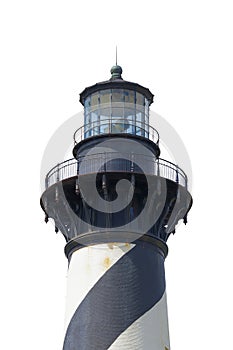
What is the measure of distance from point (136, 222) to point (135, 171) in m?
1.19

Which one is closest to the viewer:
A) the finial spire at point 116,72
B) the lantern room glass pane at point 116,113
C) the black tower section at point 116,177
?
the black tower section at point 116,177

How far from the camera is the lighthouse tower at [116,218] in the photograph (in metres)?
19.1

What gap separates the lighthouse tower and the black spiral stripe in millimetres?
22

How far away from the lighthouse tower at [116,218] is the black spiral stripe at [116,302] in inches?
0.9

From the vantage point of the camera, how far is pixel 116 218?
19703 millimetres

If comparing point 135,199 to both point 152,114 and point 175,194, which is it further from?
point 152,114

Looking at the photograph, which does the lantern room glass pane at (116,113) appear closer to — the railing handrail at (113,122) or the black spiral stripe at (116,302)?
the railing handrail at (113,122)

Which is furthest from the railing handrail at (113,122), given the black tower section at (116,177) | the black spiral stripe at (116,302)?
the black spiral stripe at (116,302)

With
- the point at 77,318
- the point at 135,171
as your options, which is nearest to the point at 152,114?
the point at 135,171

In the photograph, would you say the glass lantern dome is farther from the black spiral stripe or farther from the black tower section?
the black spiral stripe

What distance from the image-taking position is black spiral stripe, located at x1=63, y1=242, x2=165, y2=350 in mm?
18859

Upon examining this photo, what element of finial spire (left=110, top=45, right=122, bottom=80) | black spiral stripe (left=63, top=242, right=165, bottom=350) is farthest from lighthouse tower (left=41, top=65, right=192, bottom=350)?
finial spire (left=110, top=45, right=122, bottom=80)

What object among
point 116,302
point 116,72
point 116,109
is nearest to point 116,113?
point 116,109

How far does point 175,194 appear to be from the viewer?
2011cm
